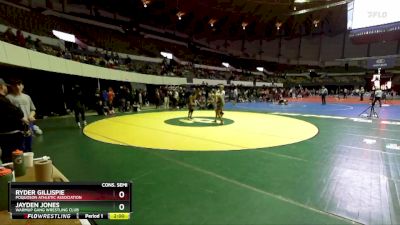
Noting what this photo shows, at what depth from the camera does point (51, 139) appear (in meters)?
8.23

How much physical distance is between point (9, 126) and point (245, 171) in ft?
13.1

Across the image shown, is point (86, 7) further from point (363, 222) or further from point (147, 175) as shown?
point (363, 222)

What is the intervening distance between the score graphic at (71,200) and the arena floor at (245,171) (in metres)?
1.68

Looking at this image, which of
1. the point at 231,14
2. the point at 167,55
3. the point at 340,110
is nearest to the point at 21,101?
the point at 340,110

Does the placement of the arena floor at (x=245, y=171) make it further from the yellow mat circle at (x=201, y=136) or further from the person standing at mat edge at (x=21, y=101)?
the person standing at mat edge at (x=21, y=101)

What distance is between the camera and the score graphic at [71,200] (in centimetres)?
156

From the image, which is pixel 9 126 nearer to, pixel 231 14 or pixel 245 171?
pixel 245 171

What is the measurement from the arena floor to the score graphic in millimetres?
1676

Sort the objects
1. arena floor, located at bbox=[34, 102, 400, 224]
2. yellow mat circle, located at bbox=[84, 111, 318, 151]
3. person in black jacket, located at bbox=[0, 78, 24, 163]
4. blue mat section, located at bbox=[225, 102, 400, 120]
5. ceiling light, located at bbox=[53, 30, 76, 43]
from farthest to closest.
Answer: ceiling light, located at bbox=[53, 30, 76, 43]
blue mat section, located at bbox=[225, 102, 400, 120]
yellow mat circle, located at bbox=[84, 111, 318, 151]
person in black jacket, located at bbox=[0, 78, 24, 163]
arena floor, located at bbox=[34, 102, 400, 224]

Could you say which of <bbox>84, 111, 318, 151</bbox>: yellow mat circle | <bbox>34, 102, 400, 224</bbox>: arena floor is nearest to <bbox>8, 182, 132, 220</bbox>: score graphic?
<bbox>34, 102, 400, 224</bbox>: arena floor

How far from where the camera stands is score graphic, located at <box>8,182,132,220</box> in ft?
5.11

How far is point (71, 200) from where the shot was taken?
157cm

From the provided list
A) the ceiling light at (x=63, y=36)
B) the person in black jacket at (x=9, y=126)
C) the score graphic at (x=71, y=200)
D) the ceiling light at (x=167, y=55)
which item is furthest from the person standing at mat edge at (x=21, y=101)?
the ceiling light at (x=167, y=55)

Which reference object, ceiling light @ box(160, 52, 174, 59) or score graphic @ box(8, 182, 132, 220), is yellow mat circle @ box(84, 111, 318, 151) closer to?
score graphic @ box(8, 182, 132, 220)
